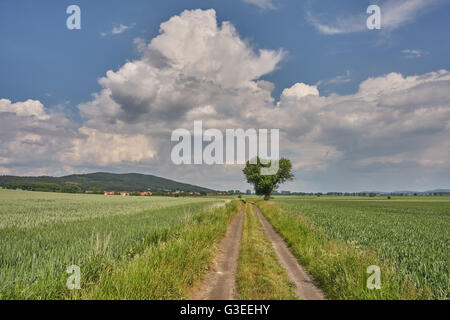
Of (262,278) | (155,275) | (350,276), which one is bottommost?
(262,278)

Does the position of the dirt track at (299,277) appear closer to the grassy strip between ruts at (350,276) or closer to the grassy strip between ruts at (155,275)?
the grassy strip between ruts at (350,276)

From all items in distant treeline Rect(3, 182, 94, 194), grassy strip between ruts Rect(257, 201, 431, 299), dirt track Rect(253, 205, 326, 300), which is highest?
Answer: grassy strip between ruts Rect(257, 201, 431, 299)

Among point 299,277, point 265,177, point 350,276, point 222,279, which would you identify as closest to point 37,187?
point 265,177

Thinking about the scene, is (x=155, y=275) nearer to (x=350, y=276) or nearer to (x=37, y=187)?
(x=350, y=276)

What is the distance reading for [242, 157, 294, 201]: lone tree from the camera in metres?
74.8

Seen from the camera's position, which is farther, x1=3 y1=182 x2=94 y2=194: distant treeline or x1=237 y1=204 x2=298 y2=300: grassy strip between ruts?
x1=3 y1=182 x2=94 y2=194: distant treeline

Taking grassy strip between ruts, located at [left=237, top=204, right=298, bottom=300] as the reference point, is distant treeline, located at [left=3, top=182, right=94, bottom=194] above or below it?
below

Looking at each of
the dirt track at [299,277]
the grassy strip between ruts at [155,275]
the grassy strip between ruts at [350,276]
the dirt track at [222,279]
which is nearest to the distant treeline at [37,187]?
the dirt track at [222,279]

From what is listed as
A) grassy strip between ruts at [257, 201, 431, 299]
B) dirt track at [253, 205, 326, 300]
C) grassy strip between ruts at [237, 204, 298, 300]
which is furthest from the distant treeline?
grassy strip between ruts at [257, 201, 431, 299]

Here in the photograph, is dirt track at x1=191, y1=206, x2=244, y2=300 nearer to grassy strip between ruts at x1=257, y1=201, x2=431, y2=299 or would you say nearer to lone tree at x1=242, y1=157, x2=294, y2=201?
grassy strip between ruts at x1=257, y1=201, x2=431, y2=299

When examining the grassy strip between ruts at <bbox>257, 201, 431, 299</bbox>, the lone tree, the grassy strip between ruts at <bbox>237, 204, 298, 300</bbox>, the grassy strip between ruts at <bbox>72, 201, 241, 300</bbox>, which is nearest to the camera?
the grassy strip between ruts at <bbox>72, 201, 241, 300</bbox>

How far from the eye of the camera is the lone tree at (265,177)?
7475 cm

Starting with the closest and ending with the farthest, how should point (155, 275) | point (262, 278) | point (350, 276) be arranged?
point (155, 275) → point (350, 276) → point (262, 278)

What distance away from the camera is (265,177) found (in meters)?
74.5
